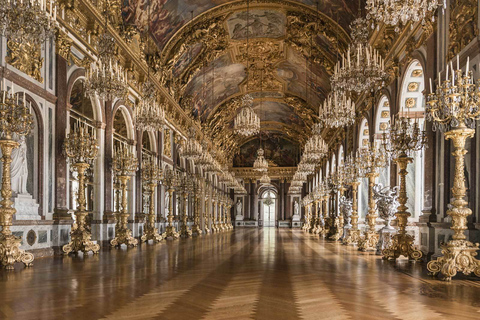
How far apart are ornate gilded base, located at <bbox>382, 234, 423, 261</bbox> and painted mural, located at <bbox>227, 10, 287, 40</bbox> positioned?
13324 mm

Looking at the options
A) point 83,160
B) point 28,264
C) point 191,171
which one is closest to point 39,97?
point 83,160

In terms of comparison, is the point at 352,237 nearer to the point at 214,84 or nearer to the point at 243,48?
the point at 243,48

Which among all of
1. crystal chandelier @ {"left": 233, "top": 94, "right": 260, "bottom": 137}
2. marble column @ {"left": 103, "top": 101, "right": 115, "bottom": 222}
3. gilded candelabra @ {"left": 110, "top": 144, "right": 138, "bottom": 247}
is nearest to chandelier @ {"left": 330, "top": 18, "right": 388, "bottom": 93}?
crystal chandelier @ {"left": 233, "top": 94, "right": 260, "bottom": 137}

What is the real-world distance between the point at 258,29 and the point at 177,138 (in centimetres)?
736

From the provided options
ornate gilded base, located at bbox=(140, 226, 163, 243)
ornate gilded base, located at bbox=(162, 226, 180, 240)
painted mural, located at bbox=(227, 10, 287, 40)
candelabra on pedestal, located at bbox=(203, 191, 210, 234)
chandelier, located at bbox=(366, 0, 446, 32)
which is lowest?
candelabra on pedestal, located at bbox=(203, 191, 210, 234)

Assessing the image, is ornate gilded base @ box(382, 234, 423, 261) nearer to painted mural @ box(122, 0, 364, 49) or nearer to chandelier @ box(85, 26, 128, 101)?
chandelier @ box(85, 26, 128, 101)

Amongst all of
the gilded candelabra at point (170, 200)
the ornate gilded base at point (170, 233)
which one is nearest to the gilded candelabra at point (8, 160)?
the gilded candelabra at point (170, 200)

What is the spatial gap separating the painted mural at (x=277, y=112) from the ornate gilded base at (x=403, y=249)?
26.4 metres

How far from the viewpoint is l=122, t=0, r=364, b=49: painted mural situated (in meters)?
16.3

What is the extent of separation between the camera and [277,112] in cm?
3881

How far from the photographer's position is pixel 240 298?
561cm

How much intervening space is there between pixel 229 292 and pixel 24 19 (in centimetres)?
474

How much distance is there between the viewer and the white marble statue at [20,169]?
9.59 meters

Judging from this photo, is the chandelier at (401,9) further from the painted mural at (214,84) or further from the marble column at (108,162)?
the painted mural at (214,84)
